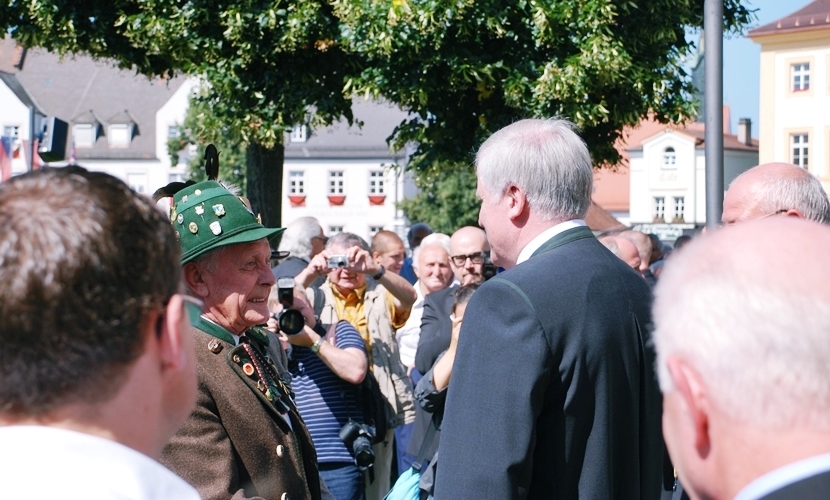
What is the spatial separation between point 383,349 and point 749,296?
186 inches

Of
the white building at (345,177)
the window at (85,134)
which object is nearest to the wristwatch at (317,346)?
the white building at (345,177)

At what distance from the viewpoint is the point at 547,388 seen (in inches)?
107

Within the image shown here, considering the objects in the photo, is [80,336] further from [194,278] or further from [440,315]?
[440,315]

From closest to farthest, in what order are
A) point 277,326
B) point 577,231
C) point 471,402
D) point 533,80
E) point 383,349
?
point 471,402
point 577,231
point 277,326
point 383,349
point 533,80

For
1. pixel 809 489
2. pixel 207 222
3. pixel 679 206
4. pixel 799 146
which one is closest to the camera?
pixel 809 489

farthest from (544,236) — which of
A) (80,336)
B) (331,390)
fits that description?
(331,390)

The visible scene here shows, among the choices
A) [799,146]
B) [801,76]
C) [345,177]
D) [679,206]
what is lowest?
[679,206]

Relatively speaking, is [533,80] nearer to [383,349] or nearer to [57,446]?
[383,349]

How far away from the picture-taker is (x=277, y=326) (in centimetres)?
487

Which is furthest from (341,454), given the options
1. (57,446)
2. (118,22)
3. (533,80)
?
(118,22)

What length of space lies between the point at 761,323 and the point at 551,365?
1.40 m

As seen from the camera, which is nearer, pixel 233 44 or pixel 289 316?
pixel 289 316

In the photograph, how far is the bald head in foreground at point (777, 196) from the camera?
136 inches

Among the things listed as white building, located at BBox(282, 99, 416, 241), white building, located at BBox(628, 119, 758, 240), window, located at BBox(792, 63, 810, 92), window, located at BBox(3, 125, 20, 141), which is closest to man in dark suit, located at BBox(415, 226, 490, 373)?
window, located at BBox(792, 63, 810, 92)
